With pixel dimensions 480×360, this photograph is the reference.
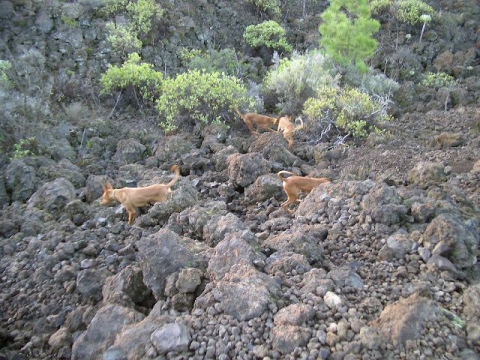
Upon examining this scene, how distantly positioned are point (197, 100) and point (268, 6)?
29.1ft

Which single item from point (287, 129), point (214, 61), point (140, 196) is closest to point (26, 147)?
point (140, 196)

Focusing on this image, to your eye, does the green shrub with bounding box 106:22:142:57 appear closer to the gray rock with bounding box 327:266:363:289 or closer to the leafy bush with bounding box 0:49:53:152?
the leafy bush with bounding box 0:49:53:152

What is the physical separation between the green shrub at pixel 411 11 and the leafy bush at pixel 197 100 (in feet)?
34.0

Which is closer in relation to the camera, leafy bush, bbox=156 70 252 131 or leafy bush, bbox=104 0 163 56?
leafy bush, bbox=156 70 252 131

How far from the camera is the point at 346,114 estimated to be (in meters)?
9.44

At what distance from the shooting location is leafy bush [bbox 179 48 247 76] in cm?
1277

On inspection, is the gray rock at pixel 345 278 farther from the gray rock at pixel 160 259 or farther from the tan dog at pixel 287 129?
the tan dog at pixel 287 129

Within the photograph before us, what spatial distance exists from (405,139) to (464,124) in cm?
155

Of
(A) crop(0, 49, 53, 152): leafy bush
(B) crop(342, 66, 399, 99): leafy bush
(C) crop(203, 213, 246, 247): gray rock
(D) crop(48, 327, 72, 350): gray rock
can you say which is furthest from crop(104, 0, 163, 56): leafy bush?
(D) crop(48, 327, 72, 350): gray rock

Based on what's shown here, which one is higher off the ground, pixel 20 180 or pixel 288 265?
pixel 288 265

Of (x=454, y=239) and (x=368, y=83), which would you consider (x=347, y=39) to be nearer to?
(x=368, y=83)

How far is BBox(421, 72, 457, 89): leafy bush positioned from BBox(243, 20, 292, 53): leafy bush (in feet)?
14.4

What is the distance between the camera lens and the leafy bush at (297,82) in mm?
11188

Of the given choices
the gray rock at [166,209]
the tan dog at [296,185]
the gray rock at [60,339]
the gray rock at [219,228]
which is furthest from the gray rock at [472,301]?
the gray rock at [166,209]
